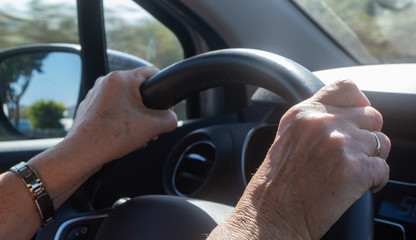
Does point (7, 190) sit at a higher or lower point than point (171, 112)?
lower

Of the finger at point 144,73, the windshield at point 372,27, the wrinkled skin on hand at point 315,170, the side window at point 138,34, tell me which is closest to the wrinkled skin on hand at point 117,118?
the finger at point 144,73

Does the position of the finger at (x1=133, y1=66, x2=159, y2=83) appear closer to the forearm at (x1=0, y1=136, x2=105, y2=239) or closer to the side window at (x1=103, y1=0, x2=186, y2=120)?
the forearm at (x1=0, y1=136, x2=105, y2=239)

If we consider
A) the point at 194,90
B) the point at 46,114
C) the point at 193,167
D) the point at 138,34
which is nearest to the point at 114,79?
the point at 194,90

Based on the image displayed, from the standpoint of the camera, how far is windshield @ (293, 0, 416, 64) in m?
2.28

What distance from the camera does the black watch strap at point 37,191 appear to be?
1.40m

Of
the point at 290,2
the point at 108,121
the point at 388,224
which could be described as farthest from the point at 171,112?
the point at 290,2

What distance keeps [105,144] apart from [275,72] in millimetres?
689

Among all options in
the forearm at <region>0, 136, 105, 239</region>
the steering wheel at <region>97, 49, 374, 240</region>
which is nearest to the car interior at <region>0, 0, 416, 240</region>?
the steering wheel at <region>97, 49, 374, 240</region>

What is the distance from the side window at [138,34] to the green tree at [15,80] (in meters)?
0.44

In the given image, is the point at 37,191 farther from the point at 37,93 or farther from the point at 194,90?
the point at 37,93

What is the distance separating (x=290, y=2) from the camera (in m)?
2.31

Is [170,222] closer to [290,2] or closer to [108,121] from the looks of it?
[108,121]

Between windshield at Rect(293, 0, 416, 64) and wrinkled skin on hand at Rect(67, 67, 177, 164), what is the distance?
3.62 feet

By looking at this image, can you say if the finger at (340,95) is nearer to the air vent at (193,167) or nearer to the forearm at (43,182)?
the forearm at (43,182)
